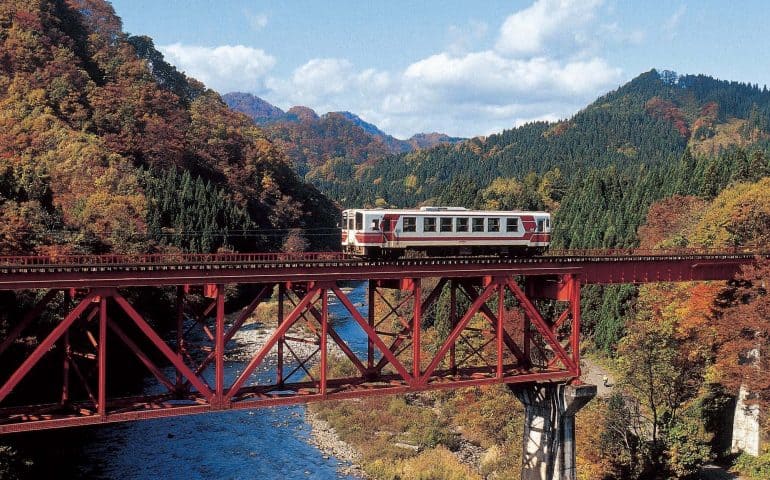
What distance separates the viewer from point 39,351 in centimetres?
2062

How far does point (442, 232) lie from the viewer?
3095 centimetres

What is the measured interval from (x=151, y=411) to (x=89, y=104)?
73.7 metres

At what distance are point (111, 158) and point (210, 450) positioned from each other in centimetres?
4521

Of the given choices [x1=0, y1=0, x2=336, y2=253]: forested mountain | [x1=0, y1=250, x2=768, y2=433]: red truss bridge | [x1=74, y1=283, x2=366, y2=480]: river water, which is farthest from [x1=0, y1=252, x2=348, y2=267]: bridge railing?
[x1=0, y1=0, x2=336, y2=253]: forested mountain

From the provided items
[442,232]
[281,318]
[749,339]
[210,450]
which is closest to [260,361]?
[281,318]

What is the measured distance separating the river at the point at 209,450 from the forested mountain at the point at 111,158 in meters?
13.9

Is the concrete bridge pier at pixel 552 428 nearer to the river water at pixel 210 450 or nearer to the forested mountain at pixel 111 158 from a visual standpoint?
the river water at pixel 210 450

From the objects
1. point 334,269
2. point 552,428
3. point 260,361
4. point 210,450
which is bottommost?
point 210,450

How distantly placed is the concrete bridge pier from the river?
13039 millimetres

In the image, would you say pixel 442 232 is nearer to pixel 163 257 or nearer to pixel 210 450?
pixel 163 257

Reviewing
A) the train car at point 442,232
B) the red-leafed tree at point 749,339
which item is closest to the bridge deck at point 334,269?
the train car at point 442,232

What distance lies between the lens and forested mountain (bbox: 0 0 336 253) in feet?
191

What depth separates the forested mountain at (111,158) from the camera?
5819 centimetres

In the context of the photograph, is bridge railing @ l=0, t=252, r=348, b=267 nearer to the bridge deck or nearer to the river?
the bridge deck
